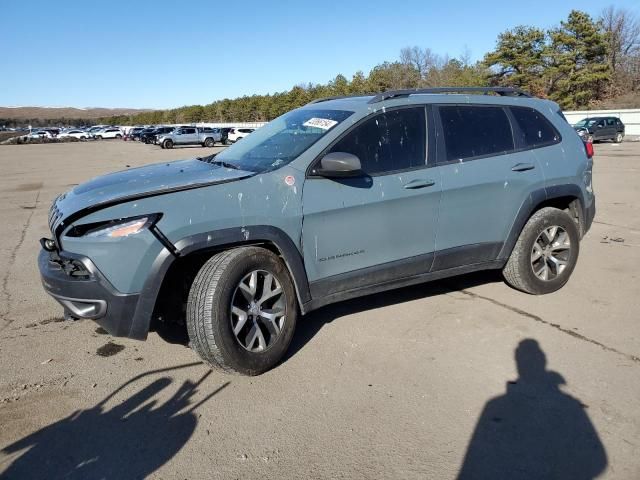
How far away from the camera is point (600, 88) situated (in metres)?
53.2

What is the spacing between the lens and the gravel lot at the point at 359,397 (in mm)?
2709

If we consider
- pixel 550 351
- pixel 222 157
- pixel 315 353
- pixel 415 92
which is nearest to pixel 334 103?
pixel 415 92

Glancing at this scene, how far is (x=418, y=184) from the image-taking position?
13.6 ft

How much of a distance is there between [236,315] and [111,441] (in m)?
1.02

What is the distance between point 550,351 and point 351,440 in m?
1.84

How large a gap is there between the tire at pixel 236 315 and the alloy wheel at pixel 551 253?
2.60m

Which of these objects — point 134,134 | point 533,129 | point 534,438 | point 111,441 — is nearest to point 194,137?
point 134,134

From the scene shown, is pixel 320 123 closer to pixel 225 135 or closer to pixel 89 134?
pixel 225 135

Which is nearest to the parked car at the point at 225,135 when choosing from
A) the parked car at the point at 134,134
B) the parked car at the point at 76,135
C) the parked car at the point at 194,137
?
the parked car at the point at 194,137

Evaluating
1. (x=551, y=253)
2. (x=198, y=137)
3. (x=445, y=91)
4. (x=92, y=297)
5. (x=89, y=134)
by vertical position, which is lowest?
(x=551, y=253)

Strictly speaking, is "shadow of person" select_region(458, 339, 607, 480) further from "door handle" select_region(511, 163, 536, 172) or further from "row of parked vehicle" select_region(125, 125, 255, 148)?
"row of parked vehicle" select_region(125, 125, 255, 148)

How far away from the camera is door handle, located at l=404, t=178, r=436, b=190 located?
4.09 meters

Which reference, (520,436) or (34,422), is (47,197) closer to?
(34,422)

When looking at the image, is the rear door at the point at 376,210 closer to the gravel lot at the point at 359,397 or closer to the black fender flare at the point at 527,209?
the gravel lot at the point at 359,397
